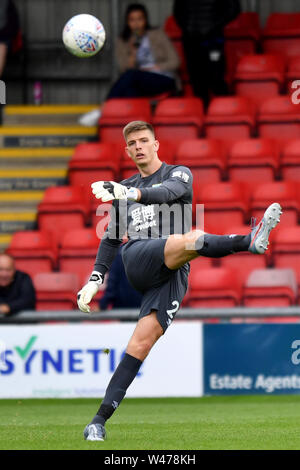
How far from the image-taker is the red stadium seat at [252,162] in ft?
37.8

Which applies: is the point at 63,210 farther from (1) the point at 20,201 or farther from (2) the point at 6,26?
(2) the point at 6,26

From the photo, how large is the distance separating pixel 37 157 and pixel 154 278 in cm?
690

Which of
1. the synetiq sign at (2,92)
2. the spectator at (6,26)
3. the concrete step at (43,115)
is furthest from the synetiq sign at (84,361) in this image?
the synetiq sign at (2,92)

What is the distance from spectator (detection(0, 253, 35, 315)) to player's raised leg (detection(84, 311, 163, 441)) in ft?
12.1

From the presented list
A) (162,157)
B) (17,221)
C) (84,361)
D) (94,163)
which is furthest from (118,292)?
(17,221)

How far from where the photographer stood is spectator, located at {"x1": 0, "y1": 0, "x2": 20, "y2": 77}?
41.5 feet

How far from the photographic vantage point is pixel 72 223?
11.5 metres

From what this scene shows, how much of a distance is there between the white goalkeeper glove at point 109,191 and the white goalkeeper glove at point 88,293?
0.77 m

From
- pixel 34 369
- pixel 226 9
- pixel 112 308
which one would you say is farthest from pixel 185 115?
pixel 34 369

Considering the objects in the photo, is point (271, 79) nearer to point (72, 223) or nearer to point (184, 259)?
point (72, 223)

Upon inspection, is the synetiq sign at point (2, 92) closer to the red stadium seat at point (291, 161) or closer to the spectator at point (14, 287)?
the red stadium seat at point (291, 161)

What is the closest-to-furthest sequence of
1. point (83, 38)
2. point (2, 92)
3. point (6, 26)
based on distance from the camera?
point (83, 38) < point (6, 26) < point (2, 92)

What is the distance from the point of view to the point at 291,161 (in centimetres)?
1152

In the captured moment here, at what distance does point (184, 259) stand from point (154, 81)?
6.67 metres
